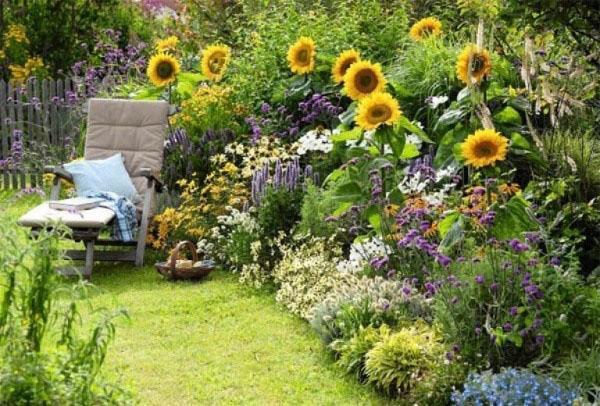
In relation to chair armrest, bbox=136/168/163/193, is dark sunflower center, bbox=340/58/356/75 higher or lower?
higher

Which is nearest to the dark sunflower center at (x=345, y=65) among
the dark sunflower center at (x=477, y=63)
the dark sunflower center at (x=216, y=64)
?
the dark sunflower center at (x=477, y=63)

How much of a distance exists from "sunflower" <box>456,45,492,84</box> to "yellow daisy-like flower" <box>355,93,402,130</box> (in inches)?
18.7

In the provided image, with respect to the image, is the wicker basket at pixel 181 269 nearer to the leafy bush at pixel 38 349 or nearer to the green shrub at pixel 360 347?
the green shrub at pixel 360 347

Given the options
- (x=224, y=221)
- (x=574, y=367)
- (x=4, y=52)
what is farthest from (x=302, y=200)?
(x=4, y=52)

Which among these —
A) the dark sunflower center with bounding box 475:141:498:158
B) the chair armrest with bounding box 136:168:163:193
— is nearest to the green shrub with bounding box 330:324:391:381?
the dark sunflower center with bounding box 475:141:498:158

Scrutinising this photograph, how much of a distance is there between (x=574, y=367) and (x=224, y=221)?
12.3ft

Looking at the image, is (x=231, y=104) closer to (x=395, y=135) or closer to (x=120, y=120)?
(x=120, y=120)

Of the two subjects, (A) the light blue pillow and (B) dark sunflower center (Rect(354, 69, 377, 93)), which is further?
(A) the light blue pillow

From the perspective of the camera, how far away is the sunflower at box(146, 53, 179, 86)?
932 cm

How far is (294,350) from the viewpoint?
5836 mm

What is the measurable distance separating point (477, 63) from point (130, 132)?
135 inches

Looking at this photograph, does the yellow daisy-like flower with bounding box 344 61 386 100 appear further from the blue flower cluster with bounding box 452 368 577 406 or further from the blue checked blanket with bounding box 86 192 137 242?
the blue flower cluster with bounding box 452 368 577 406

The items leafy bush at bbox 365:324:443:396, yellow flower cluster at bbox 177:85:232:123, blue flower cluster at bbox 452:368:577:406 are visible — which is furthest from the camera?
yellow flower cluster at bbox 177:85:232:123

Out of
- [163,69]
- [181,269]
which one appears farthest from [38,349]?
[163,69]
